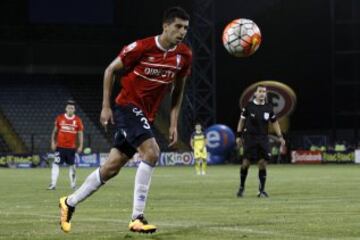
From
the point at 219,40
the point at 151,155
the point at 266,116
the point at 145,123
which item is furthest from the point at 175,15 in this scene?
the point at 219,40

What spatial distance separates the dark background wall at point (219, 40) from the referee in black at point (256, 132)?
A: 31.1m

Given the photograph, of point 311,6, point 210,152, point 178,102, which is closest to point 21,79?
point 210,152

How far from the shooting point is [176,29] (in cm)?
913

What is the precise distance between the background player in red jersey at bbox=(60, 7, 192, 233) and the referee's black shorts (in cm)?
803

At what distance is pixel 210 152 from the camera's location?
45.2m

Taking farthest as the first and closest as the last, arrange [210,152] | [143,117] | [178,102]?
1. [210,152]
2. [178,102]
3. [143,117]

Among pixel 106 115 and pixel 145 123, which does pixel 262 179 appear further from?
pixel 106 115

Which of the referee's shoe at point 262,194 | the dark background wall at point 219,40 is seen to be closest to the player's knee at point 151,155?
the referee's shoe at point 262,194

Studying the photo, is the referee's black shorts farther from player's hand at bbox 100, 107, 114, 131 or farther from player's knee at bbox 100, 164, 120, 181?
player's hand at bbox 100, 107, 114, 131

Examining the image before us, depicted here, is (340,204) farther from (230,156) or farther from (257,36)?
(230,156)

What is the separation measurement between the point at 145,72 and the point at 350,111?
1583 inches

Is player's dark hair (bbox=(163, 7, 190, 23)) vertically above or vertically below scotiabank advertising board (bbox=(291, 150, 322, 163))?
above

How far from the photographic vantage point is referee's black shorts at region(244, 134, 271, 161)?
17406 mm

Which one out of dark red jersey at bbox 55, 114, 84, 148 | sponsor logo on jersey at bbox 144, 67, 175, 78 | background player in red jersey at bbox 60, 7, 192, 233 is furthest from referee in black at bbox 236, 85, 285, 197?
sponsor logo on jersey at bbox 144, 67, 175, 78
